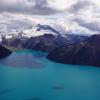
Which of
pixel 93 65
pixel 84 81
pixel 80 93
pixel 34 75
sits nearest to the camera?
pixel 80 93

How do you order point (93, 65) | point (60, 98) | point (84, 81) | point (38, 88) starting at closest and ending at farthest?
point (60, 98), point (38, 88), point (84, 81), point (93, 65)

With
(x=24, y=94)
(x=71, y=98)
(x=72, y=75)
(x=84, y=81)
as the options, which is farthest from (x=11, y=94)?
(x=72, y=75)

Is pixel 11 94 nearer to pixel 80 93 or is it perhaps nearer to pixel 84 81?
pixel 80 93

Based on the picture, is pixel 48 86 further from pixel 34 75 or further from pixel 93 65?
pixel 93 65

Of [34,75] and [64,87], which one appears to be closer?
[64,87]

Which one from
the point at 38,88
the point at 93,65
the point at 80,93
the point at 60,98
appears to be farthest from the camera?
the point at 93,65

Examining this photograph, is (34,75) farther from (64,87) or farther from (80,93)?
(80,93)

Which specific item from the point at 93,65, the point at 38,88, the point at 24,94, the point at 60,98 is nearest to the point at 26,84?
the point at 38,88

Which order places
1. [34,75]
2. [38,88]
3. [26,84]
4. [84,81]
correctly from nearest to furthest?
[38,88] → [26,84] → [84,81] → [34,75]

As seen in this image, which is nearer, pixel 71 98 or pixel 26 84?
pixel 71 98
